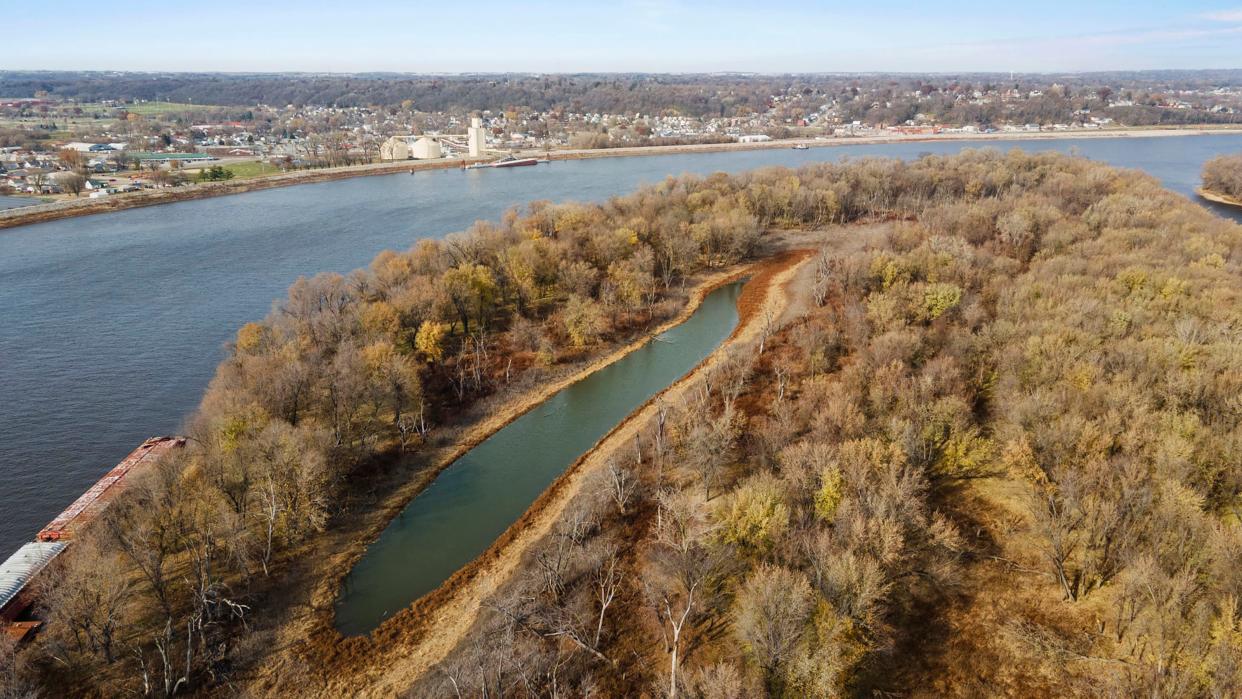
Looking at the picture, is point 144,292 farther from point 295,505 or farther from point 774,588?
point 774,588

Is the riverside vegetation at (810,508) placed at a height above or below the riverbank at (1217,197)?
below

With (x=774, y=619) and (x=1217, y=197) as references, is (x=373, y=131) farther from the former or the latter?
(x=774, y=619)

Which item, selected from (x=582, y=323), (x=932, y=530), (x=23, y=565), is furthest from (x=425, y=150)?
(x=932, y=530)

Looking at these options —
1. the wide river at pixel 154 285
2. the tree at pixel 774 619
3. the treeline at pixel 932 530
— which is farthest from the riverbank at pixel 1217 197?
the tree at pixel 774 619

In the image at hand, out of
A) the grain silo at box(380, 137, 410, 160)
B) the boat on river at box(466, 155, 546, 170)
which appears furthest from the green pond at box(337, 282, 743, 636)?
the grain silo at box(380, 137, 410, 160)

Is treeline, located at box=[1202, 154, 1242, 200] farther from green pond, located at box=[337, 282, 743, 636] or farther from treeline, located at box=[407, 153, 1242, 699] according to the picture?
green pond, located at box=[337, 282, 743, 636]

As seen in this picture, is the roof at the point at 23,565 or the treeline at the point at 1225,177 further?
the treeline at the point at 1225,177

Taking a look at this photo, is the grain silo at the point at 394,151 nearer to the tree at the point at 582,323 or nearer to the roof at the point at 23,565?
the tree at the point at 582,323
